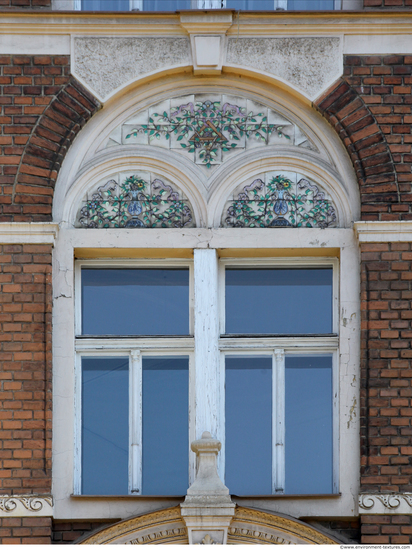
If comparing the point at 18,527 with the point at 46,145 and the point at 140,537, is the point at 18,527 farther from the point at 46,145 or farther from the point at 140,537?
the point at 46,145

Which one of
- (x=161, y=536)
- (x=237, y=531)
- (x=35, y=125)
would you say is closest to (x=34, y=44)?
(x=35, y=125)

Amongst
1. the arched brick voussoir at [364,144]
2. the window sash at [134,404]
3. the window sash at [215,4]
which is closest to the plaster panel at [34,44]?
the window sash at [215,4]

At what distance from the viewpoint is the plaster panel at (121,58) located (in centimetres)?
945

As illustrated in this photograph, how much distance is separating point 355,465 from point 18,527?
8.71 ft

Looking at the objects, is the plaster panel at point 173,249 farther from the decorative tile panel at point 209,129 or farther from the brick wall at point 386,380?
the decorative tile panel at point 209,129

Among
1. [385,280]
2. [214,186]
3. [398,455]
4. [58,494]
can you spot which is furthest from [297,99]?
[58,494]

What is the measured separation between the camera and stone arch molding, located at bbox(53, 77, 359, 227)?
9375 mm

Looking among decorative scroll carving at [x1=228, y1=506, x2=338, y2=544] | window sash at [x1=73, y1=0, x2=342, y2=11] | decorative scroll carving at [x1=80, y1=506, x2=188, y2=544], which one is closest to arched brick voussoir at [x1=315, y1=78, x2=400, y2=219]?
window sash at [x1=73, y1=0, x2=342, y2=11]

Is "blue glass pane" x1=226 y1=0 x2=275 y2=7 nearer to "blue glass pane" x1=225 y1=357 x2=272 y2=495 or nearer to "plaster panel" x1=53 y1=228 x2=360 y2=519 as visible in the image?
"plaster panel" x1=53 y1=228 x2=360 y2=519

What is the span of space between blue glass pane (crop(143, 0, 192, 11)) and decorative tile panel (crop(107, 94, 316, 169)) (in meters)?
0.84

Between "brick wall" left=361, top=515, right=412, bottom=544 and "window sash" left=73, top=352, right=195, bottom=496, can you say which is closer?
Result: "brick wall" left=361, top=515, right=412, bottom=544

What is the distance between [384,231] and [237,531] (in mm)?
2659

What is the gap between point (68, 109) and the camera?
9367mm

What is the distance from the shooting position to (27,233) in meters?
9.10
